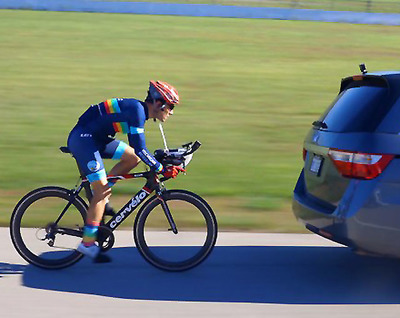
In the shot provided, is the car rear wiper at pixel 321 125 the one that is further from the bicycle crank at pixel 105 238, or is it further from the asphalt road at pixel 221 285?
the bicycle crank at pixel 105 238

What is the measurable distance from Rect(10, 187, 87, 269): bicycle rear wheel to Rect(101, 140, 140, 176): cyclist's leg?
0.41 m

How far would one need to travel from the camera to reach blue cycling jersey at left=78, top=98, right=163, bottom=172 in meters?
6.25

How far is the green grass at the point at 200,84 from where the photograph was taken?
1004 centimetres

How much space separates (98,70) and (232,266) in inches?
595

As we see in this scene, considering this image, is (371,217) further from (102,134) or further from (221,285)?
(102,134)

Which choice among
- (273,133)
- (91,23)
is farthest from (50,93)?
(91,23)

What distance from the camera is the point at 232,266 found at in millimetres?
6711

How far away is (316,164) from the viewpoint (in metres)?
6.38

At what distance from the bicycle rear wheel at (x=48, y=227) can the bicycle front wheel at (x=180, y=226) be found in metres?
0.51

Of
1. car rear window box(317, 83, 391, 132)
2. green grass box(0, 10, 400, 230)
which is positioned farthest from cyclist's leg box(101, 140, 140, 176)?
green grass box(0, 10, 400, 230)

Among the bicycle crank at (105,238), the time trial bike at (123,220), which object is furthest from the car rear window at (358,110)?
the bicycle crank at (105,238)

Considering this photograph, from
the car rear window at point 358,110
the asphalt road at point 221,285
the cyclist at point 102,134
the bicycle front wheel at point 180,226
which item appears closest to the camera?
the asphalt road at point 221,285

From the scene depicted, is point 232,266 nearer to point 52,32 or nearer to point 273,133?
Result: point 273,133

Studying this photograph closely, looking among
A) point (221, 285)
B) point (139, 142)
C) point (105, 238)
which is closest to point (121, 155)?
point (139, 142)
